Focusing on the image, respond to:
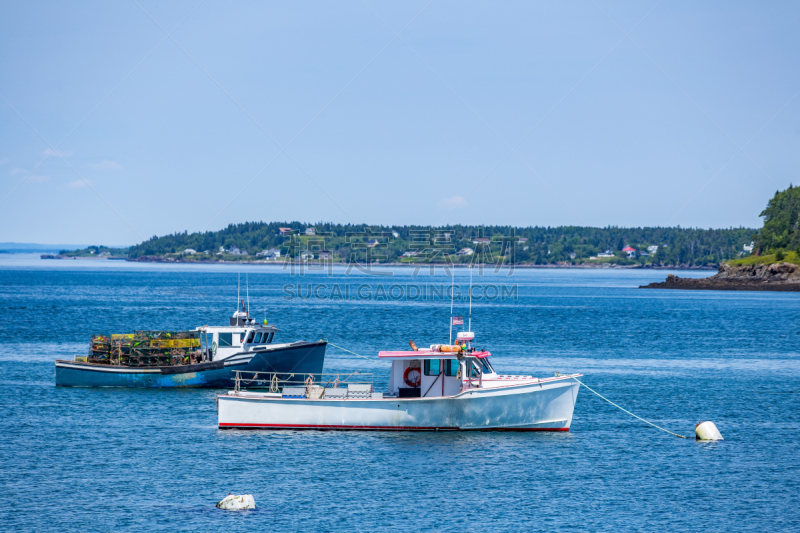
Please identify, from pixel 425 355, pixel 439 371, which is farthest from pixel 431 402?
pixel 425 355

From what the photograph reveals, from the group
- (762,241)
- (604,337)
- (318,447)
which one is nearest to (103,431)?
(318,447)

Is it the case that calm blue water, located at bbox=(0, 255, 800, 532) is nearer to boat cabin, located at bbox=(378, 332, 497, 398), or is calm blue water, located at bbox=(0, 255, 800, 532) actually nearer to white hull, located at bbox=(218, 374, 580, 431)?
→ white hull, located at bbox=(218, 374, 580, 431)

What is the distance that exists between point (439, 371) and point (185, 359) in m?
17.7

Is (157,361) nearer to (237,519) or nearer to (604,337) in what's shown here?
(237,519)

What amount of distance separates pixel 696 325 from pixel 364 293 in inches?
3252

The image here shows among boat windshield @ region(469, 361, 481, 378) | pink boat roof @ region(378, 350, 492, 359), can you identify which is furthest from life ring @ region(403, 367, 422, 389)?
boat windshield @ region(469, 361, 481, 378)

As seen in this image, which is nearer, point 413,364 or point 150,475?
point 150,475

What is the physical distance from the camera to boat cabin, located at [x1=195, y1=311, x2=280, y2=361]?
142ft

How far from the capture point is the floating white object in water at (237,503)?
23328 millimetres

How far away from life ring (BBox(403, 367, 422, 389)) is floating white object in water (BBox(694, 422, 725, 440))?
11.8 metres

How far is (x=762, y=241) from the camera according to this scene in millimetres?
196750

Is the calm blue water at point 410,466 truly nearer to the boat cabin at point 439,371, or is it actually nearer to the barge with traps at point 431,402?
the barge with traps at point 431,402

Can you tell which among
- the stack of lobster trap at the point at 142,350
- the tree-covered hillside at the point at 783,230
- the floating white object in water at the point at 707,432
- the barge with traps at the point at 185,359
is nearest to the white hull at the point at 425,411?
the floating white object in water at the point at 707,432

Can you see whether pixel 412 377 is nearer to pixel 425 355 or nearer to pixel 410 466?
pixel 425 355
